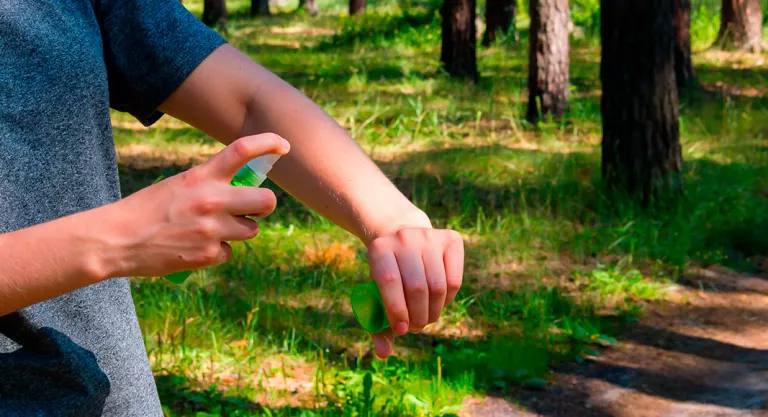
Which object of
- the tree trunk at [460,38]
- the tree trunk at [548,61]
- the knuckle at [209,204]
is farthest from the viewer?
the tree trunk at [460,38]

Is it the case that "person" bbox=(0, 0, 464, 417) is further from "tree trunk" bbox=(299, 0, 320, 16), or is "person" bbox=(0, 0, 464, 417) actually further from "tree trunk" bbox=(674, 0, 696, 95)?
"tree trunk" bbox=(299, 0, 320, 16)

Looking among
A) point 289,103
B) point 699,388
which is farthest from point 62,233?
point 699,388

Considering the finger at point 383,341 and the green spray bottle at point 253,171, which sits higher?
the green spray bottle at point 253,171

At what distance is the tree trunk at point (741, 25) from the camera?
460 inches

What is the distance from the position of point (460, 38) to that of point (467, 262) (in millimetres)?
→ 5965

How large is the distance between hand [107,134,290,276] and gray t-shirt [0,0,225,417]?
0.31 meters

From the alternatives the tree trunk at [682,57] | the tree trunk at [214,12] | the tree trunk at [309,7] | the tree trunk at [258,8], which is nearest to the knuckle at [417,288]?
the tree trunk at [682,57]

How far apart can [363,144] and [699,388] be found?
4.42m

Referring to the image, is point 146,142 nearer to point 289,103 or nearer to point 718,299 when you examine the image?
point 718,299

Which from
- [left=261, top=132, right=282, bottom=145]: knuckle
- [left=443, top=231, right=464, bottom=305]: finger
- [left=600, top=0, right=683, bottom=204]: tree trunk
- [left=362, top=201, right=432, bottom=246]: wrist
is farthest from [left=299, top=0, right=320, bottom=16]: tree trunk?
[left=261, top=132, right=282, bottom=145]: knuckle

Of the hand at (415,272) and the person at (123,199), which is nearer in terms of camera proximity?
the person at (123,199)

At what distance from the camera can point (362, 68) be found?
37.4 feet

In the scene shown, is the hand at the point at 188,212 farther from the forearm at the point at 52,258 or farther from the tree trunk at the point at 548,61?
the tree trunk at the point at 548,61

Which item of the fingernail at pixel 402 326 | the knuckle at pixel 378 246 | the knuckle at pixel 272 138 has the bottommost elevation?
the fingernail at pixel 402 326
